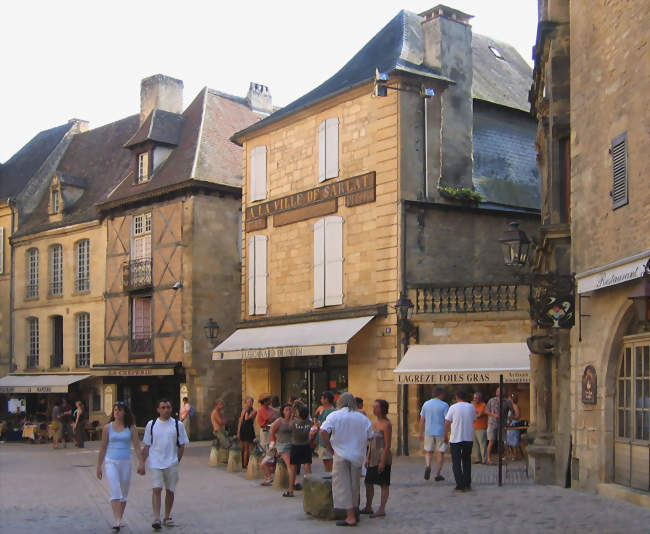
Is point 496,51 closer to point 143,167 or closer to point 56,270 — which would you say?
point 143,167

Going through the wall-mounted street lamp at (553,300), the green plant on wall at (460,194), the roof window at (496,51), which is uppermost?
the roof window at (496,51)

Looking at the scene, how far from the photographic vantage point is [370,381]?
20.1 meters

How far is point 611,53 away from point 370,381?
1034 cm

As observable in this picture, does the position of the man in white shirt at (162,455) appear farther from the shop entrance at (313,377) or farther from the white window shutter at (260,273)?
the white window shutter at (260,273)

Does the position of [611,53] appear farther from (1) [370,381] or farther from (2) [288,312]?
(2) [288,312]

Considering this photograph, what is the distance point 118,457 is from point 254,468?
5.22 meters

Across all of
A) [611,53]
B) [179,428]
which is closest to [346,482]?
[179,428]

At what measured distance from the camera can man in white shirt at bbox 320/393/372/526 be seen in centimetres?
976

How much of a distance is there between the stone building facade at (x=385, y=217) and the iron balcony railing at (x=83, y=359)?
28.1ft

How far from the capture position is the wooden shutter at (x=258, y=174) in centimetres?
2400

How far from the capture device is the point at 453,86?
21.6 meters

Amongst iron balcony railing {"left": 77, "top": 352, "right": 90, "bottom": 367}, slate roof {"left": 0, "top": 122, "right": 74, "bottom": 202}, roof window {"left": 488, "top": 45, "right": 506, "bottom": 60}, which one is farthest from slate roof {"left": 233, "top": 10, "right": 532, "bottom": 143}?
slate roof {"left": 0, "top": 122, "right": 74, "bottom": 202}

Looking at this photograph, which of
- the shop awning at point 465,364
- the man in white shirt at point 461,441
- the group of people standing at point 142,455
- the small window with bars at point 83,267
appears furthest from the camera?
the small window with bars at point 83,267

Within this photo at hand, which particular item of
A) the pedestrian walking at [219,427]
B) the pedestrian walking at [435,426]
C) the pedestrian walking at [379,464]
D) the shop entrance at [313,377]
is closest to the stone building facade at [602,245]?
the pedestrian walking at [435,426]
